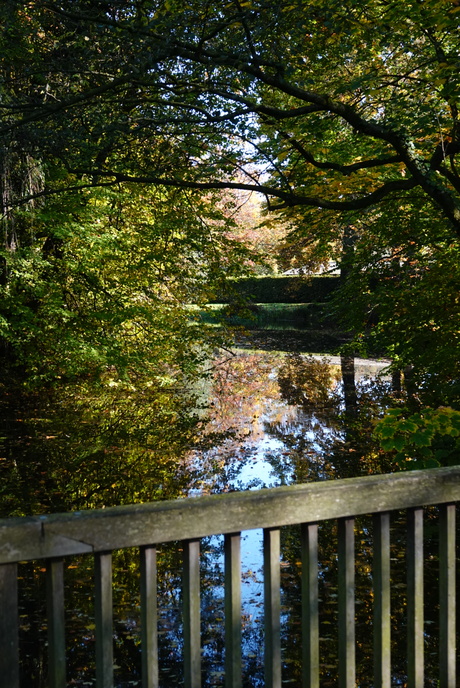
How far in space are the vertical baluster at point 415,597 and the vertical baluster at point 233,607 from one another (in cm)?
58

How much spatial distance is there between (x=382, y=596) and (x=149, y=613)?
0.72 metres

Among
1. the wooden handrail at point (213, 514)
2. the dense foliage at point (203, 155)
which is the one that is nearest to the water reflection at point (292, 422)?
the dense foliage at point (203, 155)

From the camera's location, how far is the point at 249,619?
566 centimetres

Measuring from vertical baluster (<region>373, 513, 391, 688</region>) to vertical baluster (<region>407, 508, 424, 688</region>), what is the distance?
9 centimetres

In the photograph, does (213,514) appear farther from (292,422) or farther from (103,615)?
(292,422)

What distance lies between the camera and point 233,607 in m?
1.90

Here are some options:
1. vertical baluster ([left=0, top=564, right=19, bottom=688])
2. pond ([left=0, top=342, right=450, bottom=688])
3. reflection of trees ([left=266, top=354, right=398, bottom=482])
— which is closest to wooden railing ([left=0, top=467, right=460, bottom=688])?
vertical baluster ([left=0, top=564, right=19, bottom=688])

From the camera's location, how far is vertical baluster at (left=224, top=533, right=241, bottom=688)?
6.18 ft

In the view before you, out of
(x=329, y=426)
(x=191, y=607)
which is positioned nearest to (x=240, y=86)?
(x=191, y=607)

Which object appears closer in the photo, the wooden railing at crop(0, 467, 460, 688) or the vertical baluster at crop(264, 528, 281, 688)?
the wooden railing at crop(0, 467, 460, 688)

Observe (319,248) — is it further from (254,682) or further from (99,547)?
(99,547)

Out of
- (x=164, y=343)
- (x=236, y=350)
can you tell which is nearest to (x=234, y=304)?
(x=164, y=343)

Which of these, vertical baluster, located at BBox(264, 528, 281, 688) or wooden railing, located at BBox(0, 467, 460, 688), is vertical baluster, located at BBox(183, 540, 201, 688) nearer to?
wooden railing, located at BBox(0, 467, 460, 688)

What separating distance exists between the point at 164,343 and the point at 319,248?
11.2 feet
